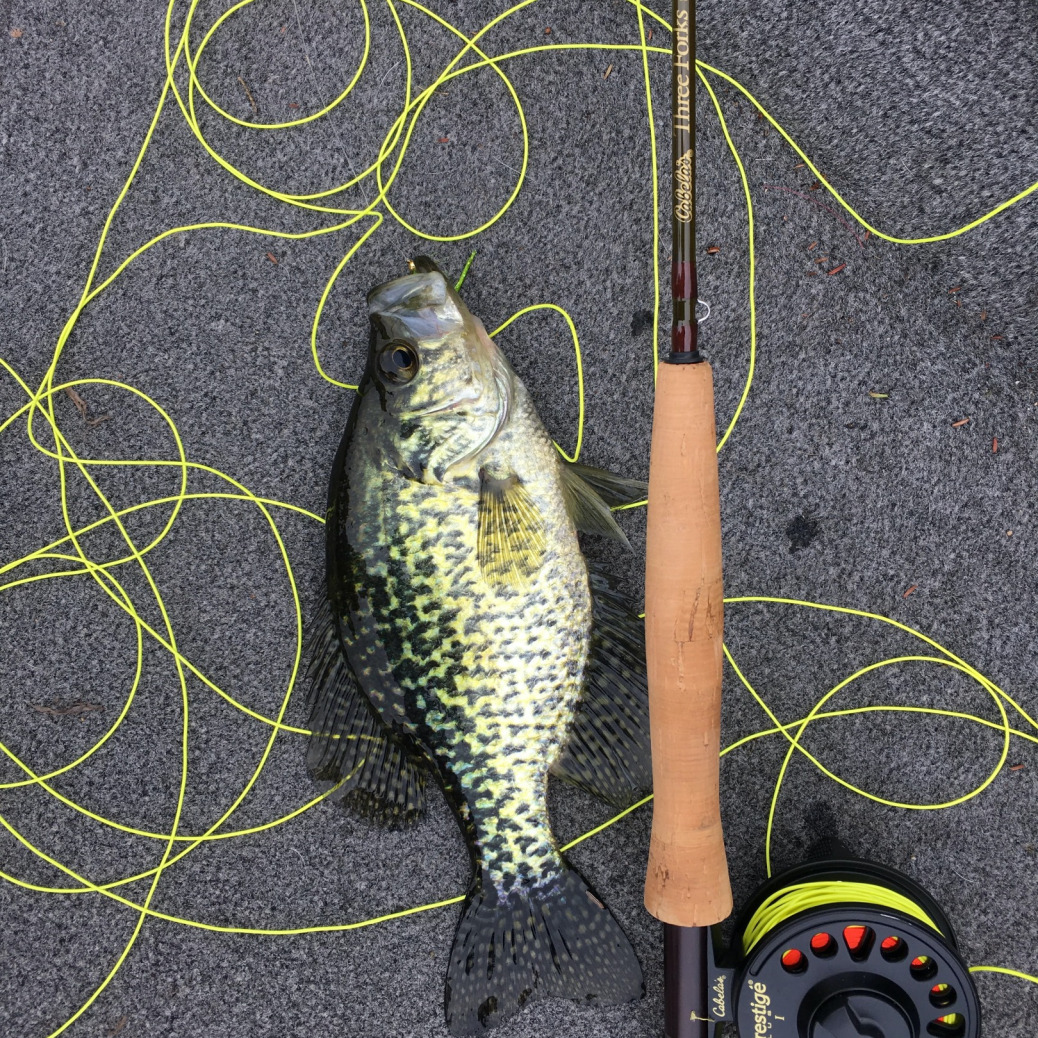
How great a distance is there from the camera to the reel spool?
1.09 m

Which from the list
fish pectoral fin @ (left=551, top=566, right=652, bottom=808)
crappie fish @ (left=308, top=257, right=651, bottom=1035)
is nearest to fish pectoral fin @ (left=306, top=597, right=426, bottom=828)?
crappie fish @ (left=308, top=257, right=651, bottom=1035)

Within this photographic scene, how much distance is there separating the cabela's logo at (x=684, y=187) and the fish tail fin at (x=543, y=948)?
1032mm

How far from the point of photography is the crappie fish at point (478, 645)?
3.74 ft

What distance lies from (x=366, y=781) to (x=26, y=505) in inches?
31.6

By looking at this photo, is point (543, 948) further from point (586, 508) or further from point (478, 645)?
point (586, 508)

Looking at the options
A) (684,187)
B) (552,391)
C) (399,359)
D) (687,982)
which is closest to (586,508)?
(552,391)

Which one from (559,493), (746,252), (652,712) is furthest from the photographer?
(746,252)

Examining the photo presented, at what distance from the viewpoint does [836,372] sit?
136cm

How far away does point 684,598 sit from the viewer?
3.33 feet

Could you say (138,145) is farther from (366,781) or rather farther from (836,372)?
(836,372)

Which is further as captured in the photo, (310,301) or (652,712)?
(310,301)

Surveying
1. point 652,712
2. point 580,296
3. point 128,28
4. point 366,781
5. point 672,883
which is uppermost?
point 128,28

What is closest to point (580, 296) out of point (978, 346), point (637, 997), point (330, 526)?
point (330, 526)

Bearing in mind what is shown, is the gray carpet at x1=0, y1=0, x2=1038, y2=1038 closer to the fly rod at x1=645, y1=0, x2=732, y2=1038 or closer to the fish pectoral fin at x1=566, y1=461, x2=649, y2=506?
the fish pectoral fin at x1=566, y1=461, x2=649, y2=506
